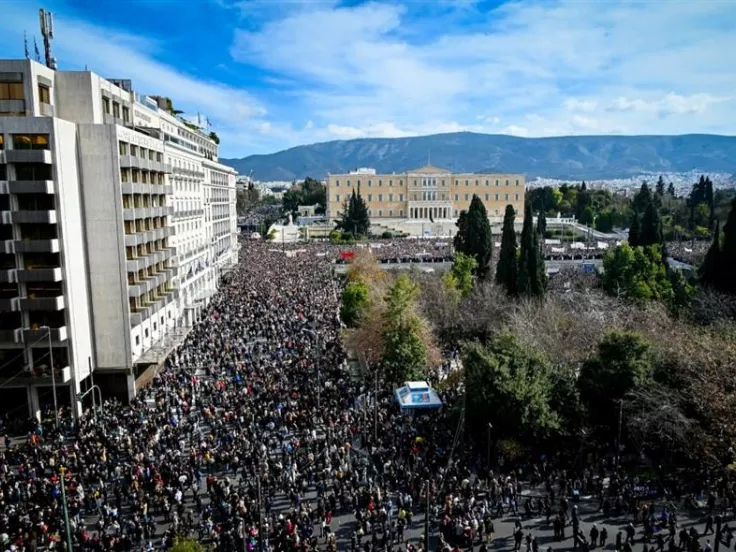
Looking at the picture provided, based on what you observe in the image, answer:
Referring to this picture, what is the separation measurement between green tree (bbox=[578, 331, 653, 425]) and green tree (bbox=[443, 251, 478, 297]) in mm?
17833

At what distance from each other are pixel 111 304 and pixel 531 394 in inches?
700

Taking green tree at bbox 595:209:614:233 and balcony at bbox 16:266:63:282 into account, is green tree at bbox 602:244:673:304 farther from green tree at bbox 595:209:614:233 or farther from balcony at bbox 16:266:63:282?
green tree at bbox 595:209:614:233

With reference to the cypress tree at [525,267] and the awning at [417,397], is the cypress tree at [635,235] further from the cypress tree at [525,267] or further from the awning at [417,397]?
the awning at [417,397]

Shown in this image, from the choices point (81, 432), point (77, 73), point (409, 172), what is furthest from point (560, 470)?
point (409, 172)

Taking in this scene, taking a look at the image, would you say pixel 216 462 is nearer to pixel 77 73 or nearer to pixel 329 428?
pixel 329 428

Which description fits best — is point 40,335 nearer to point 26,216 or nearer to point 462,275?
point 26,216

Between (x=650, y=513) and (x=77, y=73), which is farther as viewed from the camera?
(x=77, y=73)

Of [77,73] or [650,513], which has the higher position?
[77,73]

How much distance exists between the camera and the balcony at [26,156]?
21.9 m

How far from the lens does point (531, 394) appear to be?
19.7m

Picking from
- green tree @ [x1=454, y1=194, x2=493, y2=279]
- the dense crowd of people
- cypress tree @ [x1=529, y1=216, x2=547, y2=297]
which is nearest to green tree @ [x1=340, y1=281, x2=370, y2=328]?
the dense crowd of people

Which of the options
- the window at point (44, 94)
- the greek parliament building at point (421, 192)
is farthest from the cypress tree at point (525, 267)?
the greek parliament building at point (421, 192)

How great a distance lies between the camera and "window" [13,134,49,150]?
872 inches

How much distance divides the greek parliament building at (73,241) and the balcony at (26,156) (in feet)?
0.12
